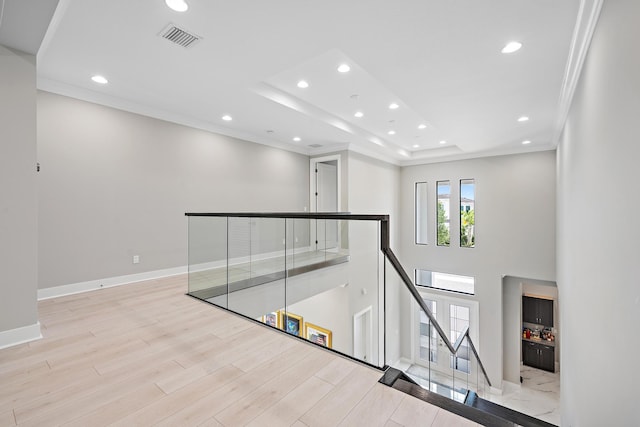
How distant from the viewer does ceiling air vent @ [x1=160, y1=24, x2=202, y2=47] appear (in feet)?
8.50

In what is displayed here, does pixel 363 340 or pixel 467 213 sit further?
pixel 467 213

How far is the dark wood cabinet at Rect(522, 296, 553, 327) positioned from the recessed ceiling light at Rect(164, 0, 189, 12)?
1054 centimetres

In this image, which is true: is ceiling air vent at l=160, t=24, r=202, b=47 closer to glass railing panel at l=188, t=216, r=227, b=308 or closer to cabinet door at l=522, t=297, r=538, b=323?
glass railing panel at l=188, t=216, r=227, b=308

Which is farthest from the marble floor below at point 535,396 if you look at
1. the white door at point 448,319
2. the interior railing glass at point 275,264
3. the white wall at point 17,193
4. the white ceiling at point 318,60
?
the white wall at point 17,193

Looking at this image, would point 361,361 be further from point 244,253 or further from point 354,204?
point 354,204

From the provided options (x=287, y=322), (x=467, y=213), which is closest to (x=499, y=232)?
(x=467, y=213)

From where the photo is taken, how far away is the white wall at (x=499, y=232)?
22.5 ft

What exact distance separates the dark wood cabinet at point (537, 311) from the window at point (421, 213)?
3506mm

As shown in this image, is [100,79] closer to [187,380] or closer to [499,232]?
[187,380]

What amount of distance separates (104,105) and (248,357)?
13.6 ft

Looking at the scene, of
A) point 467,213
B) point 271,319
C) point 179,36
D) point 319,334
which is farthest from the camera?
point 467,213

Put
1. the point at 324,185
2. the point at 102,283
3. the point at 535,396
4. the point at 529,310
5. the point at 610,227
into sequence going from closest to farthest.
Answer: the point at 610,227 < the point at 102,283 < the point at 535,396 < the point at 324,185 < the point at 529,310

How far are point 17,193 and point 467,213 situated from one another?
892 centimetres

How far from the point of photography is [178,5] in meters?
2.29
